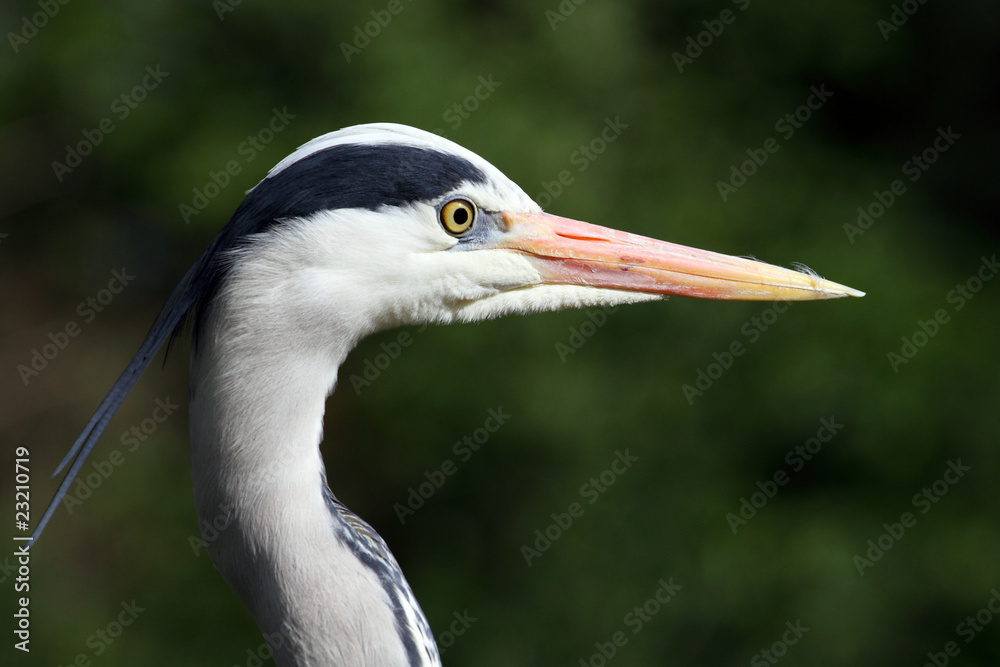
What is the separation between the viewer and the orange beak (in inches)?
61.4

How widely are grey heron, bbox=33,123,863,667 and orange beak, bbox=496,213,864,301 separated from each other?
115 mm

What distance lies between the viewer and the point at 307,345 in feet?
4.33

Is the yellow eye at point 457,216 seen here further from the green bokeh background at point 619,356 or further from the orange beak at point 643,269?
the green bokeh background at point 619,356

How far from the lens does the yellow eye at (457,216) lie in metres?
1.46

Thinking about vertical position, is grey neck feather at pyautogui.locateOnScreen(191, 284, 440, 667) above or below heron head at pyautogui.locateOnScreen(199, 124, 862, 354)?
below

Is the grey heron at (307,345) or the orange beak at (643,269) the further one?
the orange beak at (643,269)

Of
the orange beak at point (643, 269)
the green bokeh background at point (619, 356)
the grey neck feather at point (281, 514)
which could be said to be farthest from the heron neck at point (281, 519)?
the green bokeh background at point (619, 356)

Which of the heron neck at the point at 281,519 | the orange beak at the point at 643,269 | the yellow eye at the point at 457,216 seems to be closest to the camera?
the heron neck at the point at 281,519

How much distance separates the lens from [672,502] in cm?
369

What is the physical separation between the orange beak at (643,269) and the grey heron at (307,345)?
115 millimetres

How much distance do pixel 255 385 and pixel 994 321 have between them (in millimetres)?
3530

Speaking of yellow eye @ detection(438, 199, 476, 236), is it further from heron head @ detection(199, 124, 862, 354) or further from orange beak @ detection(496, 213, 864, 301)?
orange beak @ detection(496, 213, 864, 301)

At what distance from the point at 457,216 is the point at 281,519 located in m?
0.56

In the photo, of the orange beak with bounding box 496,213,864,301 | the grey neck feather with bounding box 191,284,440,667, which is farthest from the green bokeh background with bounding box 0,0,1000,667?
the grey neck feather with bounding box 191,284,440,667
